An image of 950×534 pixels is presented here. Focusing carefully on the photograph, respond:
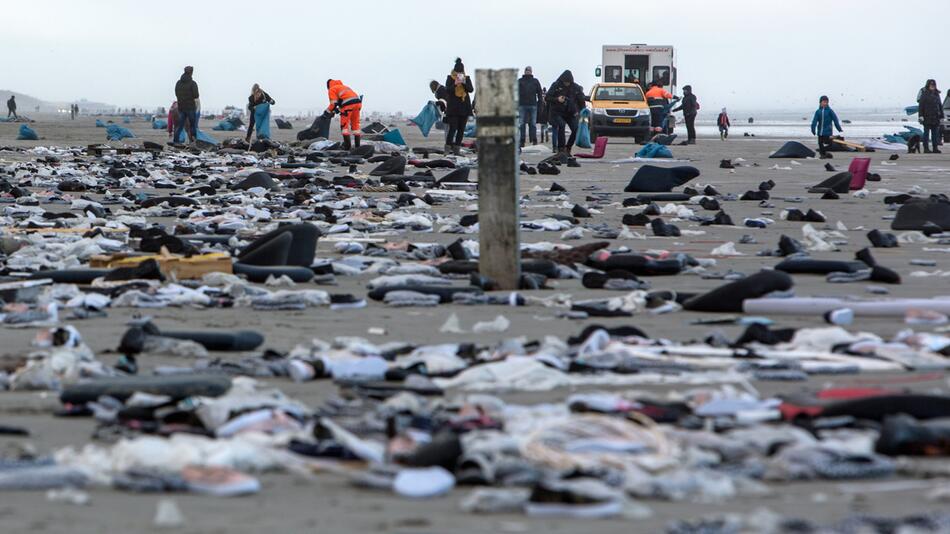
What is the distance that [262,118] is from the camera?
112ft

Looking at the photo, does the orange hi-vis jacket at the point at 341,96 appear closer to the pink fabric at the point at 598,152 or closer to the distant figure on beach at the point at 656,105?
the pink fabric at the point at 598,152

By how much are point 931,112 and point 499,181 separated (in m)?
24.2

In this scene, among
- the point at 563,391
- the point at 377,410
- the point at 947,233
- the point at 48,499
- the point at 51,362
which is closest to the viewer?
the point at 48,499

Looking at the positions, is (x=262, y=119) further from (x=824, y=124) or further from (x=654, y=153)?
(x=824, y=124)

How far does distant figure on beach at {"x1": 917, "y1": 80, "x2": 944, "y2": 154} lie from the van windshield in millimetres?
8784

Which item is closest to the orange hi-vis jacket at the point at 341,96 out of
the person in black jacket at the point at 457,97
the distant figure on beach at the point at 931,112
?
the person in black jacket at the point at 457,97

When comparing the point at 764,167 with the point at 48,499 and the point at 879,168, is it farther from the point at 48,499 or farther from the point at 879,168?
the point at 48,499

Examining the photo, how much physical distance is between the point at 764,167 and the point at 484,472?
20.0 metres

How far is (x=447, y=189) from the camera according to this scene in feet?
52.2

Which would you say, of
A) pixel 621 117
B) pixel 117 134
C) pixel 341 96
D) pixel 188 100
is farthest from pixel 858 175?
pixel 117 134

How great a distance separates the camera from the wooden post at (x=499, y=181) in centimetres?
729

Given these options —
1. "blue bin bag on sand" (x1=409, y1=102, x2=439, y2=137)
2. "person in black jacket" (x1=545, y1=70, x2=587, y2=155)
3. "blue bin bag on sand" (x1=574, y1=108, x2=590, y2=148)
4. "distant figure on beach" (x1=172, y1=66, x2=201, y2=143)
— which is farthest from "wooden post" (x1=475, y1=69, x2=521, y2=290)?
"blue bin bag on sand" (x1=409, y1=102, x2=439, y2=137)

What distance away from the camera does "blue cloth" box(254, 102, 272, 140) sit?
112 feet

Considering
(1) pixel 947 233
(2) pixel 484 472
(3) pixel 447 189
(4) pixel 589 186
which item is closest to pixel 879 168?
(4) pixel 589 186
